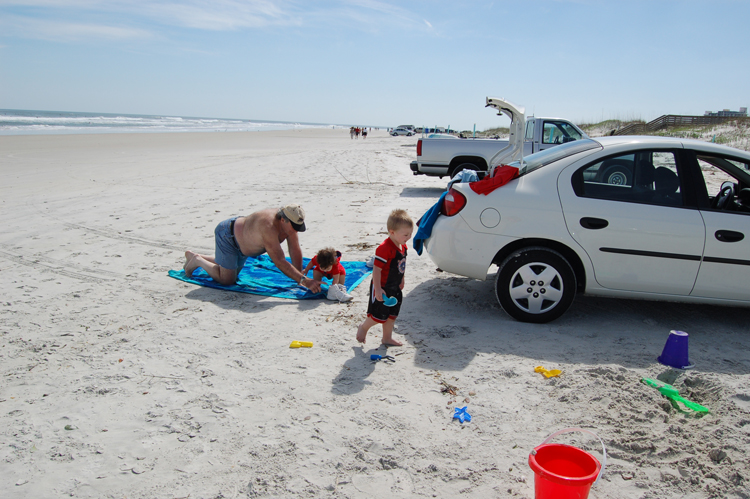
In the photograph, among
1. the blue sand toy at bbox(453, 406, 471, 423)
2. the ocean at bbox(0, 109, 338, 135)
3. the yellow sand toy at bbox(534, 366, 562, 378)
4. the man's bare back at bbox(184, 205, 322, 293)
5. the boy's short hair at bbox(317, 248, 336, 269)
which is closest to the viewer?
the blue sand toy at bbox(453, 406, 471, 423)

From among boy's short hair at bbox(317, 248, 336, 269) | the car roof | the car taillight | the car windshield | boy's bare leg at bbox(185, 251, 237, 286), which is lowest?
boy's bare leg at bbox(185, 251, 237, 286)

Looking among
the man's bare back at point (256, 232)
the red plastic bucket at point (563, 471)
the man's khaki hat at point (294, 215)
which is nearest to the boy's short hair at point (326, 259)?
the man's khaki hat at point (294, 215)

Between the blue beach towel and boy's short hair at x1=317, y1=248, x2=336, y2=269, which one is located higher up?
boy's short hair at x1=317, y1=248, x2=336, y2=269

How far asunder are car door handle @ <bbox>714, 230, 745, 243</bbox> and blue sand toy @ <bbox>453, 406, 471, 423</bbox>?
2820mm

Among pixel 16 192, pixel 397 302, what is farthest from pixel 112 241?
pixel 16 192

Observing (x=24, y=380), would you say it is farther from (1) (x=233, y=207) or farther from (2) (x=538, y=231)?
(1) (x=233, y=207)

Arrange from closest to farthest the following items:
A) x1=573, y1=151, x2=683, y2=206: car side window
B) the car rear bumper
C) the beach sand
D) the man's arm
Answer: the beach sand → x1=573, y1=151, x2=683, y2=206: car side window → the car rear bumper → the man's arm

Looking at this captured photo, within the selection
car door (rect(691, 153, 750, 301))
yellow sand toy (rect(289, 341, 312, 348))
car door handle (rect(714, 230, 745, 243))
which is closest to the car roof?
car door (rect(691, 153, 750, 301))

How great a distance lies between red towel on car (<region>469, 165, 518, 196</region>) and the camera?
4578 millimetres

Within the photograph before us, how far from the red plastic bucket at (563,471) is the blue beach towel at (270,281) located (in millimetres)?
3424

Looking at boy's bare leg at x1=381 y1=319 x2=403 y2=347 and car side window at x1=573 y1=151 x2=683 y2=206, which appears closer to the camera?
boy's bare leg at x1=381 y1=319 x2=403 y2=347

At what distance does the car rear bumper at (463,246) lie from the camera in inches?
180

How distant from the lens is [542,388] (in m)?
3.54

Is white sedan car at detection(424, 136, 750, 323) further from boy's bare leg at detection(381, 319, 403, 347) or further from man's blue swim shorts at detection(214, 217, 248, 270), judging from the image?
man's blue swim shorts at detection(214, 217, 248, 270)
